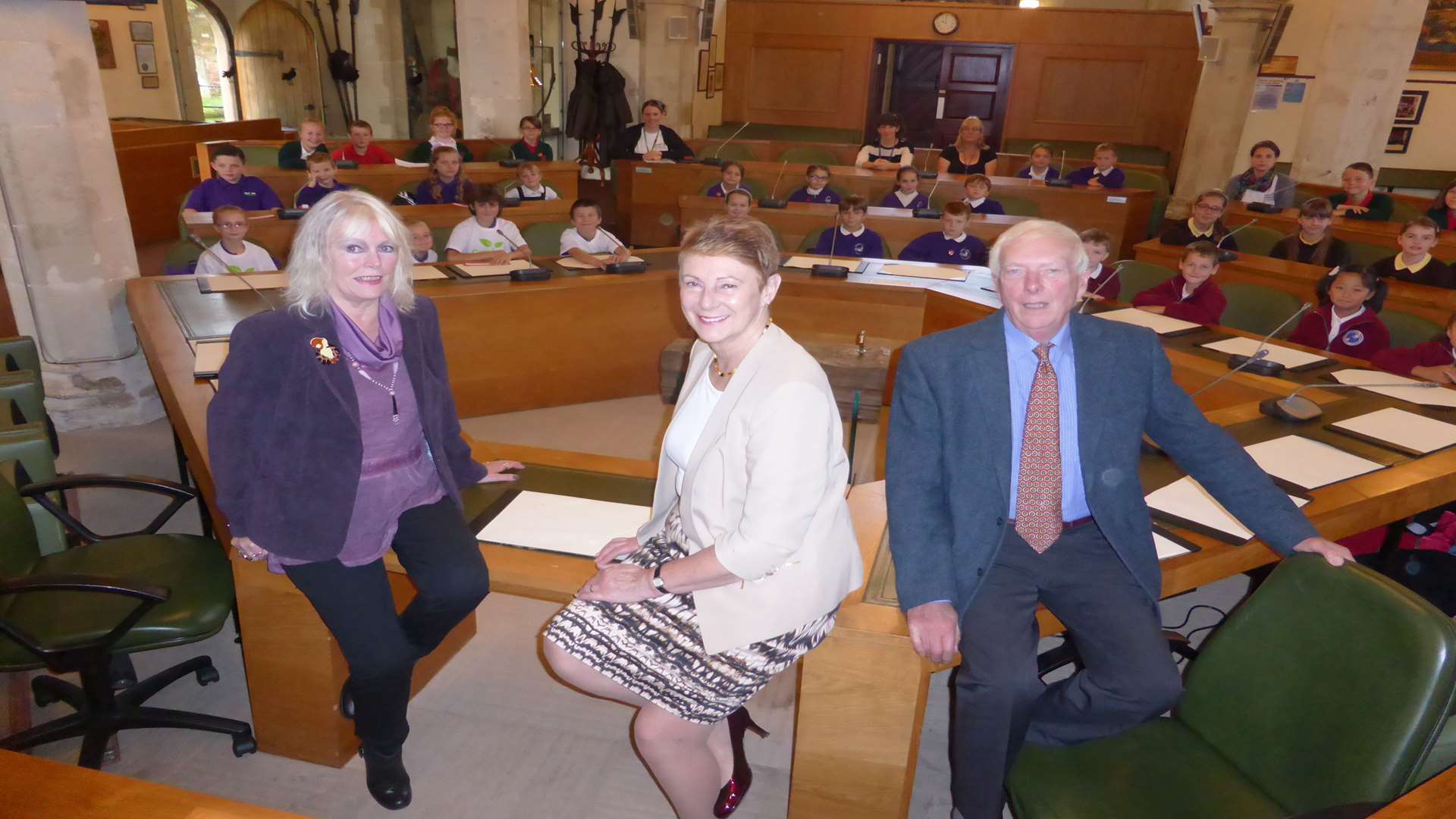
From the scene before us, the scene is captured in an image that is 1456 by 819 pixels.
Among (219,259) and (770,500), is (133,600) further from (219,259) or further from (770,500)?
(219,259)

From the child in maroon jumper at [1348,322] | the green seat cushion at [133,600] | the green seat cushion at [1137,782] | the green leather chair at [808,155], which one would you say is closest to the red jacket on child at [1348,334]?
the child in maroon jumper at [1348,322]

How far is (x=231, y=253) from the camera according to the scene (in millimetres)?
4371

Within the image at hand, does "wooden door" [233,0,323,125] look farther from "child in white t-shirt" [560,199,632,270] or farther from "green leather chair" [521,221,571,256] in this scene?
"child in white t-shirt" [560,199,632,270]

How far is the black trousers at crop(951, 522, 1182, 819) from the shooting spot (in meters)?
1.74

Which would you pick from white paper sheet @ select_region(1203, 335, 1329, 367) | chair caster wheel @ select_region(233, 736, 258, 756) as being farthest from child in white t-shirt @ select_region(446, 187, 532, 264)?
white paper sheet @ select_region(1203, 335, 1329, 367)

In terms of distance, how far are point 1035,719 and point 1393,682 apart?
2.01ft

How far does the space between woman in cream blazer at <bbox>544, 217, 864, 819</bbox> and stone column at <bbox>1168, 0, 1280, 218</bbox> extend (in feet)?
31.9

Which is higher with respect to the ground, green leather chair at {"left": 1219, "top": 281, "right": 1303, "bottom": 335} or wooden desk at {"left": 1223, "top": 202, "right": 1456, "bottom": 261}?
wooden desk at {"left": 1223, "top": 202, "right": 1456, "bottom": 261}

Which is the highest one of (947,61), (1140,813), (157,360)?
(947,61)

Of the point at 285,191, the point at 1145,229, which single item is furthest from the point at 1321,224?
the point at 285,191

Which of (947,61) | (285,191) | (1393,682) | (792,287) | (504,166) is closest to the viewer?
(1393,682)

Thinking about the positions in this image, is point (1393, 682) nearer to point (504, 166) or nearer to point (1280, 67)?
point (504, 166)

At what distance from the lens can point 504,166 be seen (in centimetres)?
714

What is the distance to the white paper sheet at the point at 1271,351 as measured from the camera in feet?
11.1
